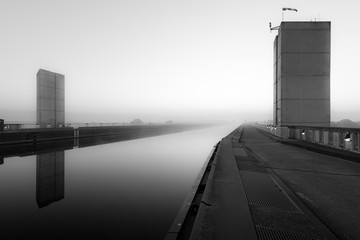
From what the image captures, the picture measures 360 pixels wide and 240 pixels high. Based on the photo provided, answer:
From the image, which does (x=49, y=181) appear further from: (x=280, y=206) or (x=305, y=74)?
(x=305, y=74)

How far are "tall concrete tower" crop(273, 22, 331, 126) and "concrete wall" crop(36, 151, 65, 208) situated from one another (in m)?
19.6

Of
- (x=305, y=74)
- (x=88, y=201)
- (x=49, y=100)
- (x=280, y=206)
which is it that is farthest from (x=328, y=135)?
(x=49, y=100)

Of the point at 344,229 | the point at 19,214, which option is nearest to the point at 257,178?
the point at 344,229

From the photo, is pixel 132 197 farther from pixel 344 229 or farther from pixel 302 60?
pixel 302 60

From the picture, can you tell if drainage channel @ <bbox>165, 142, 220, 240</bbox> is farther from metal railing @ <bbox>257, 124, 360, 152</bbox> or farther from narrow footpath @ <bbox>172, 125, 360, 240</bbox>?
metal railing @ <bbox>257, 124, 360, 152</bbox>

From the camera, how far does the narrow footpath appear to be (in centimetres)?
313

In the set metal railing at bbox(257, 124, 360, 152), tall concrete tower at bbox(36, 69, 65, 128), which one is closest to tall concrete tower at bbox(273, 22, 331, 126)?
metal railing at bbox(257, 124, 360, 152)

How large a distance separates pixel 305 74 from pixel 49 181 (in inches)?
868

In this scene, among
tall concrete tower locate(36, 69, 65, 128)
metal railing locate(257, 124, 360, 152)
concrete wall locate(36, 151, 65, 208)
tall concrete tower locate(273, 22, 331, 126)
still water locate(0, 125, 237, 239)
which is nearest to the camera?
still water locate(0, 125, 237, 239)

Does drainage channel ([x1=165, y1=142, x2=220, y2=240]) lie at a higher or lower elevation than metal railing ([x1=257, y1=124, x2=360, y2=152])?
lower

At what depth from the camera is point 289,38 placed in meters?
21.0

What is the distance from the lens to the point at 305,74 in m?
20.4

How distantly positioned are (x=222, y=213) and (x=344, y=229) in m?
1.86

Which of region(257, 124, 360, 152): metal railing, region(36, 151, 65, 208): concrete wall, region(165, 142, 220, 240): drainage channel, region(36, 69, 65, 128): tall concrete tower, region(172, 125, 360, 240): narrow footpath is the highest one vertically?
region(36, 69, 65, 128): tall concrete tower
